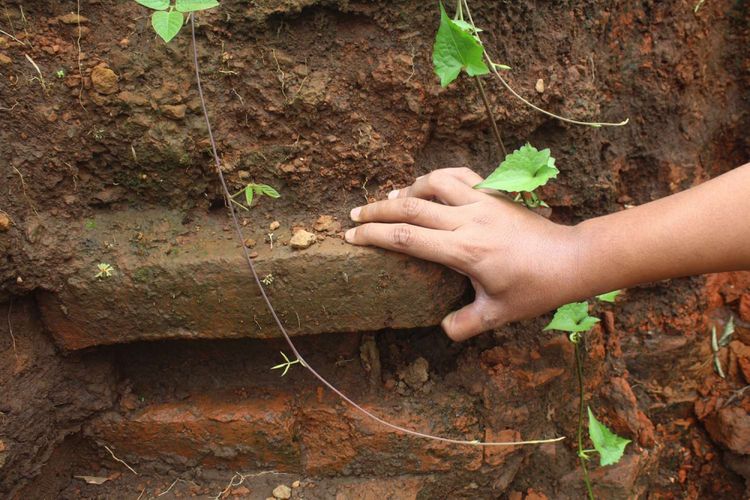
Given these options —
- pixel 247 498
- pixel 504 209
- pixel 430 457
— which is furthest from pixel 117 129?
pixel 430 457

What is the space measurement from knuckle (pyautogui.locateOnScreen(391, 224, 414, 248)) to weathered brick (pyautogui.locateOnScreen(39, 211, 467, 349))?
0.18 ft

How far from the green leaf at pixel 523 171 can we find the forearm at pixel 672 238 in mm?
154

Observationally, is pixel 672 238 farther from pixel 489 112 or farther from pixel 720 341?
pixel 720 341

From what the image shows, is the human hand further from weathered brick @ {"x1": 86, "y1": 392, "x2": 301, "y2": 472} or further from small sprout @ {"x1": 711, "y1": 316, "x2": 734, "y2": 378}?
small sprout @ {"x1": 711, "y1": 316, "x2": 734, "y2": 378}

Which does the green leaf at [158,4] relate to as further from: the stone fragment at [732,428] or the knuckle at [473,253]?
the stone fragment at [732,428]

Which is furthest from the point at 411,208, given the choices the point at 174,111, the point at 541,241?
the point at 174,111

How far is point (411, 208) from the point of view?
1356 mm

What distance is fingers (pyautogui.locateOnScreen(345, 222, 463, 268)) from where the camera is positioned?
4.33 ft

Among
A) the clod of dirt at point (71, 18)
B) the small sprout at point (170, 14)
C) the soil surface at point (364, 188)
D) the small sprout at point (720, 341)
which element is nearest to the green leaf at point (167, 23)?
the small sprout at point (170, 14)

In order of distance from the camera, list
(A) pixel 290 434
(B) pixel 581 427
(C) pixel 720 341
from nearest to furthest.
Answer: (A) pixel 290 434 → (B) pixel 581 427 → (C) pixel 720 341

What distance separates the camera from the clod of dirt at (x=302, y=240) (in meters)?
1.40

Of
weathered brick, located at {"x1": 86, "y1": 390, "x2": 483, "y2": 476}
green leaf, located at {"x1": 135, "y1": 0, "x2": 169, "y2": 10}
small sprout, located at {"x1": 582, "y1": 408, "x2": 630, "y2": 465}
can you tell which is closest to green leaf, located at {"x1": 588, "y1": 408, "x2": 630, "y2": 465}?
small sprout, located at {"x1": 582, "y1": 408, "x2": 630, "y2": 465}

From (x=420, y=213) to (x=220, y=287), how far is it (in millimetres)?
499

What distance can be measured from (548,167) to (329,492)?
104cm
